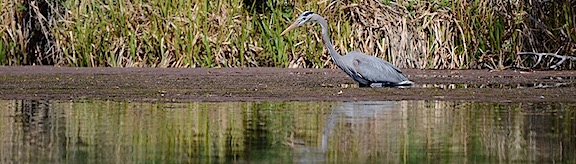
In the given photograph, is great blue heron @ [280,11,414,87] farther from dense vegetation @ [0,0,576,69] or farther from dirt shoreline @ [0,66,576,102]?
dense vegetation @ [0,0,576,69]

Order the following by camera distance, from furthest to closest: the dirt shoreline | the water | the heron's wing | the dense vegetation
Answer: the dense vegetation, the heron's wing, the dirt shoreline, the water

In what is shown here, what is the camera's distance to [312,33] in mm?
13336

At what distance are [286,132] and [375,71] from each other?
3.98 meters

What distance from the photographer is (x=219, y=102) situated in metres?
8.55

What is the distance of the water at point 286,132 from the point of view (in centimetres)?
543

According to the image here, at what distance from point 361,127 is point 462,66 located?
6.82 meters

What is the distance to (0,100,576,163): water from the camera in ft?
17.8

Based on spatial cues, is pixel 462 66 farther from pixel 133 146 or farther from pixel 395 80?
pixel 133 146

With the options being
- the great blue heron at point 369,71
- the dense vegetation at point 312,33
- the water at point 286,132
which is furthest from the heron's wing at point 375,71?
the dense vegetation at point 312,33

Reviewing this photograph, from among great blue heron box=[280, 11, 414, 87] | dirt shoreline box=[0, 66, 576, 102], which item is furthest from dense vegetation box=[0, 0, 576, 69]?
great blue heron box=[280, 11, 414, 87]

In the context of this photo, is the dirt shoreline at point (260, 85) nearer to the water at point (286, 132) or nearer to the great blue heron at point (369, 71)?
the great blue heron at point (369, 71)

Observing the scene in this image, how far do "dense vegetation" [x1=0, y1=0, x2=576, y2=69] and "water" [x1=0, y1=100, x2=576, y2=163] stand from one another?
4.71 meters

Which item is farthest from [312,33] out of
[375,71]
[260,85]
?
[260,85]

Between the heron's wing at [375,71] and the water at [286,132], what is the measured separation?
5.69 feet
